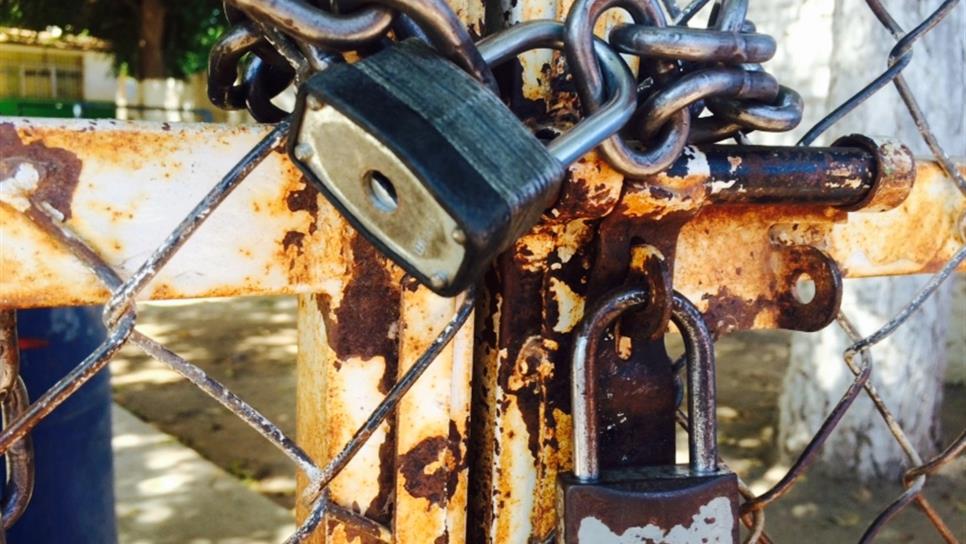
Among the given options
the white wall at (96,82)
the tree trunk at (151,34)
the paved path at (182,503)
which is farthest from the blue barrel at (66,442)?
the white wall at (96,82)

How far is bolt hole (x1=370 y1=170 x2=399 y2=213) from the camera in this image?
1.41ft

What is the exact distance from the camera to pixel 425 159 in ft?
1.30

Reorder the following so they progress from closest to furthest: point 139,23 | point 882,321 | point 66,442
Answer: point 66,442
point 882,321
point 139,23

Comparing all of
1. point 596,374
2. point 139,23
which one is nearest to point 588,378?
point 596,374

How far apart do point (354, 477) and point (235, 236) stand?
7.0 inches

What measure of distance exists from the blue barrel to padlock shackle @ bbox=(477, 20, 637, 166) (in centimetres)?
125

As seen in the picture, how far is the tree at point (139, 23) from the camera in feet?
35.5

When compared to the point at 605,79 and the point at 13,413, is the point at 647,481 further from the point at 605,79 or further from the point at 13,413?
the point at 13,413

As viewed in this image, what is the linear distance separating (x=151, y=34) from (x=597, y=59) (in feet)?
39.5

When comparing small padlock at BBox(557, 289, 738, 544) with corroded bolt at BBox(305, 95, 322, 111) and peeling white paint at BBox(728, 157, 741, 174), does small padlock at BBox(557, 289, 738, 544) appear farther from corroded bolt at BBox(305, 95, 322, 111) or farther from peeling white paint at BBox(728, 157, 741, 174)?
corroded bolt at BBox(305, 95, 322, 111)

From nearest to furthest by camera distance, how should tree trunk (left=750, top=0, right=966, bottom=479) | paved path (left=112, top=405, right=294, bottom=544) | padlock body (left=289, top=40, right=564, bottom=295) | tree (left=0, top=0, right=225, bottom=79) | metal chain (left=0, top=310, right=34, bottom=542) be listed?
padlock body (left=289, top=40, right=564, bottom=295)
metal chain (left=0, top=310, right=34, bottom=542)
paved path (left=112, top=405, right=294, bottom=544)
tree trunk (left=750, top=0, right=966, bottom=479)
tree (left=0, top=0, right=225, bottom=79)

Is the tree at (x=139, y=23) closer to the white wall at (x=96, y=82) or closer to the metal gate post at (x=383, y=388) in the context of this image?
the white wall at (x=96, y=82)

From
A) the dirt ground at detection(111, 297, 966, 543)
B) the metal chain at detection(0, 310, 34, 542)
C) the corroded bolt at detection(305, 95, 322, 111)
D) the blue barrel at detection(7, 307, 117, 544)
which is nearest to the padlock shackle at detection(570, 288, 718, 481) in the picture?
the corroded bolt at detection(305, 95, 322, 111)

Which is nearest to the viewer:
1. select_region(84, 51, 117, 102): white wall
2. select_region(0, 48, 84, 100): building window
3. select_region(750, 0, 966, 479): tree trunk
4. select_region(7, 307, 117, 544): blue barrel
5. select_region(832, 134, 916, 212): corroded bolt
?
select_region(832, 134, 916, 212): corroded bolt
